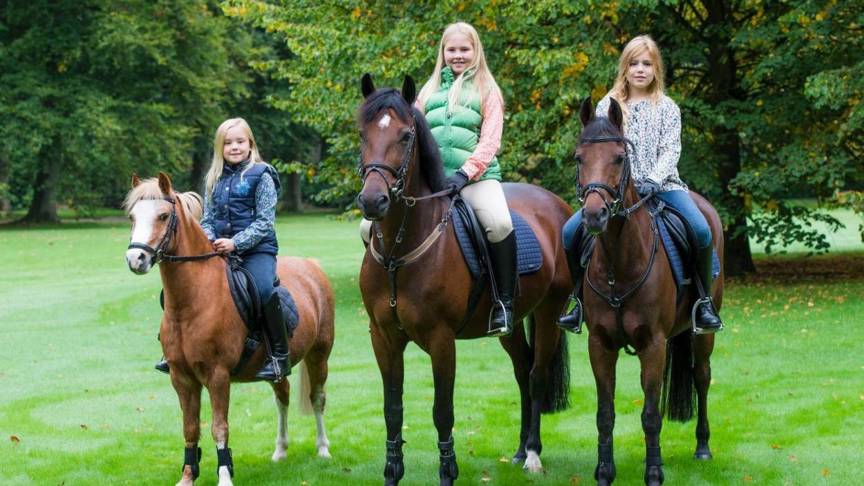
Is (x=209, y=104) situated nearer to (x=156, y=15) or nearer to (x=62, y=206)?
(x=156, y=15)

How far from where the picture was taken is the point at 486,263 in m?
7.23

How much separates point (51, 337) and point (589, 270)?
36.6ft

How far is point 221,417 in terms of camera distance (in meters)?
7.12

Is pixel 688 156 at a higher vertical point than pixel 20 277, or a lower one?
higher

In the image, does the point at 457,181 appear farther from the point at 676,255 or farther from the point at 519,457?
the point at 519,457

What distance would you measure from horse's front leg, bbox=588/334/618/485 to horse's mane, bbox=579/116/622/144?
4.45ft

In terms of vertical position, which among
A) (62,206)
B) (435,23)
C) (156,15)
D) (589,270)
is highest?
(156,15)

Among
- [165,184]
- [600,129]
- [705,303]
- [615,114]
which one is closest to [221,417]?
[165,184]

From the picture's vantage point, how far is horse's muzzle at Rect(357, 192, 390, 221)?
603 centimetres

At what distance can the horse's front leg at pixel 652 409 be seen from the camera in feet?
22.5

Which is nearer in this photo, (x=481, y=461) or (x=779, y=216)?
(x=481, y=461)

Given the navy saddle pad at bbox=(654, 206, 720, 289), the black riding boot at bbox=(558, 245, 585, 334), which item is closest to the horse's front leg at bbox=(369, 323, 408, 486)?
the black riding boot at bbox=(558, 245, 585, 334)

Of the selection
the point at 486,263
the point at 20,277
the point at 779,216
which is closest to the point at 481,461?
the point at 486,263

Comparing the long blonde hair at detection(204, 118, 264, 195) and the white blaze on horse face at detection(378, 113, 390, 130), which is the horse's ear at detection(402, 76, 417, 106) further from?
the long blonde hair at detection(204, 118, 264, 195)
